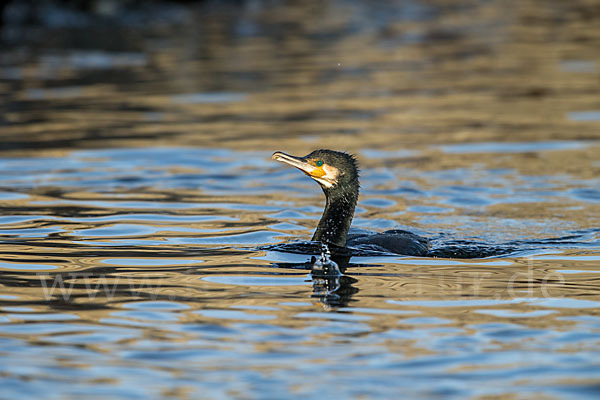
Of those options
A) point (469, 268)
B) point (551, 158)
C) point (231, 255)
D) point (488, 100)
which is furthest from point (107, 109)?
point (469, 268)

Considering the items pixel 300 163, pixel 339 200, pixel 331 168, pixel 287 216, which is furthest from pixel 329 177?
pixel 287 216

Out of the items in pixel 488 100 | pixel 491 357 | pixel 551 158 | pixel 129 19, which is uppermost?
pixel 129 19

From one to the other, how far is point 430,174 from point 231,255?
15.9 ft

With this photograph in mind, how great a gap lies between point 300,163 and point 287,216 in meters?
2.11

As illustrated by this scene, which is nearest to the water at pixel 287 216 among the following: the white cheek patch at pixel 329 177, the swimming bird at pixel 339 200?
the swimming bird at pixel 339 200

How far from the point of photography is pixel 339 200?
32.0 feet

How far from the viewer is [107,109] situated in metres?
18.6

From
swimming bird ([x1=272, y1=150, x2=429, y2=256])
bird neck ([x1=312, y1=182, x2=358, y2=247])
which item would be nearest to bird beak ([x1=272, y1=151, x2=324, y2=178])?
swimming bird ([x1=272, y1=150, x2=429, y2=256])

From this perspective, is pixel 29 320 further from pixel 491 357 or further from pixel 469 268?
pixel 469 268

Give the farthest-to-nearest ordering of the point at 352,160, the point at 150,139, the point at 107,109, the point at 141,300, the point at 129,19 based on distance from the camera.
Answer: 1. the point at 129,19
2. the point at 107,109
3. the point at 150,139
4. the point at 352,160
5. the point at 141,300

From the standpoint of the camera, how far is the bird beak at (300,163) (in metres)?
9.39

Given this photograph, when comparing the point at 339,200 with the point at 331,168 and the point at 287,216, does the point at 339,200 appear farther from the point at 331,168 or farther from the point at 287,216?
the point at 287,216

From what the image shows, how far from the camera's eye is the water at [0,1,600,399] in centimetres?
633

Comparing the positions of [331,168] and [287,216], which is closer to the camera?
[331,168]
